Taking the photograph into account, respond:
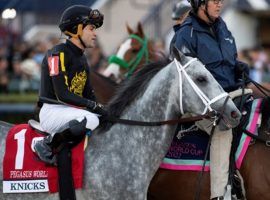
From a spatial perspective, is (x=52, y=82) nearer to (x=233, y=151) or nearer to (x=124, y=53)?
(x=233, y=151)

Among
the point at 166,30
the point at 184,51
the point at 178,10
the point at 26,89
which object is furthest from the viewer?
the point at 166,30

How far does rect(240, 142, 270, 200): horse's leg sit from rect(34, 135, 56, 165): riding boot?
1851mm

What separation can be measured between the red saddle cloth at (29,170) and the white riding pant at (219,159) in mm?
1303

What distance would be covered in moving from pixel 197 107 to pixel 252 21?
16615 millimetres

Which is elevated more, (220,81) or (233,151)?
(220,81)

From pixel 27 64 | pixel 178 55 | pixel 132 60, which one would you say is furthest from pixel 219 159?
pixel 27 64

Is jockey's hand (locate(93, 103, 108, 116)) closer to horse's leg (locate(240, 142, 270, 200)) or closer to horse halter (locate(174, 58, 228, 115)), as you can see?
horse halter (locate(174, 58, 228, 115))

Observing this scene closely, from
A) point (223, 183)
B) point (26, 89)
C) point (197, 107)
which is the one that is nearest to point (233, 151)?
point (223, 183)

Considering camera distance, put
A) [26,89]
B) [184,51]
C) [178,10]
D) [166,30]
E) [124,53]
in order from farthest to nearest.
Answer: [166,30] < [26,89] < [124,53] < [178,10] < [184,51]

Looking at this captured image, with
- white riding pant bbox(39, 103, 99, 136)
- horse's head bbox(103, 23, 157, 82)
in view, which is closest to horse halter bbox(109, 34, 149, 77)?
horse's head bbox(103, 23, 157, 82)

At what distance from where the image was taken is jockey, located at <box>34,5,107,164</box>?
6941 millimetres

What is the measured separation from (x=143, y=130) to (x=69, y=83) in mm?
770

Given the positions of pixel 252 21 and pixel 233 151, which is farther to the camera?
pixel 252 21

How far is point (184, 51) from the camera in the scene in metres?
7.36
